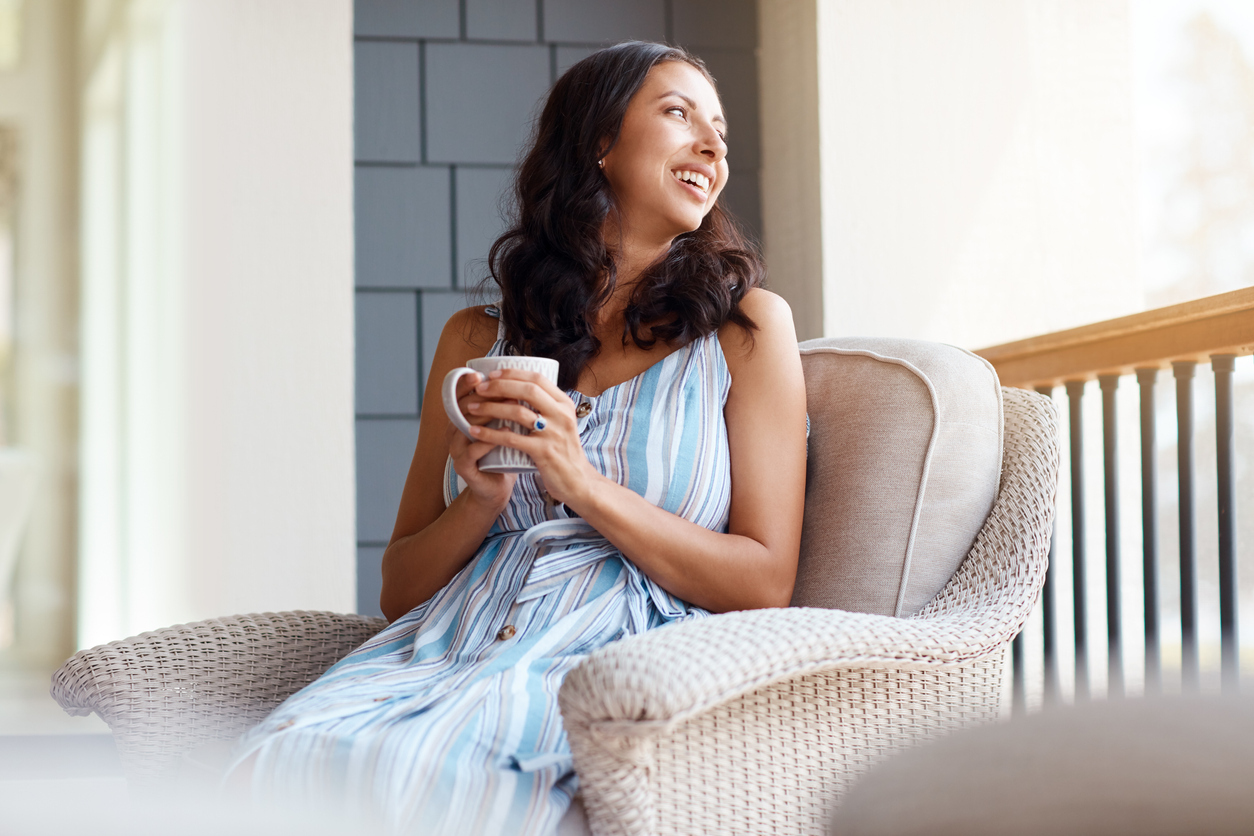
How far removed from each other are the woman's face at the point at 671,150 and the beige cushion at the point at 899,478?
34 cm

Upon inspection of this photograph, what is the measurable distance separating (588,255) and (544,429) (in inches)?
18.6

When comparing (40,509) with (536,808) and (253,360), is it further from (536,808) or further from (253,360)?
(536,808)

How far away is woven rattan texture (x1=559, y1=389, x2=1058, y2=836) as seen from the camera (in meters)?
0.84

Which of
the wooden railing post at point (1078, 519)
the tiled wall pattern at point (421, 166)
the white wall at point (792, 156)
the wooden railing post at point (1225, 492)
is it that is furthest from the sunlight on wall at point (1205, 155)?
the tiled wall pattern at point (421, 166)

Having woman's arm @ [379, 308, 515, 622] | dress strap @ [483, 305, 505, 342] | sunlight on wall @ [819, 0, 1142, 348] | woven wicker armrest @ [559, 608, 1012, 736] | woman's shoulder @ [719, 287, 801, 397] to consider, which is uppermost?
sunlight on wall @ [819, 0, 1142, 348]

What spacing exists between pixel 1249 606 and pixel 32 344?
10.3ft

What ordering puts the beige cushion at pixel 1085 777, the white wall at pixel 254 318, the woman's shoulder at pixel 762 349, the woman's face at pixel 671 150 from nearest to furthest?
the beige cushion at pixel 1085 777 < the woman's shoulder at pixel 762 349 < the woman's face at pixel 671 150 < the white wall at pixel 254 318

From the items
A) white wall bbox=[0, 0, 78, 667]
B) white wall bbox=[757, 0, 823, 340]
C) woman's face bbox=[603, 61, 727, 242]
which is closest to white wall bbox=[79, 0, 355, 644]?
white wall bbox=[0, 0, 78, 667]

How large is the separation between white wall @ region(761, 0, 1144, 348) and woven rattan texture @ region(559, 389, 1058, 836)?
1584 millimetres

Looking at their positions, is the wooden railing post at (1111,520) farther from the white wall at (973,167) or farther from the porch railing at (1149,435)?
the white wall at (973,167)

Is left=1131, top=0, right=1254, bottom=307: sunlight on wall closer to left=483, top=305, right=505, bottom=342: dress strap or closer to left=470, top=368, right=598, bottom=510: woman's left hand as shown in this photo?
left=483, top=305, right=505, bottom=342: dress strap

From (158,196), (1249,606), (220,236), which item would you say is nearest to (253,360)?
(220,236)

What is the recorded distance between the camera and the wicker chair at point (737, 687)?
86 cm

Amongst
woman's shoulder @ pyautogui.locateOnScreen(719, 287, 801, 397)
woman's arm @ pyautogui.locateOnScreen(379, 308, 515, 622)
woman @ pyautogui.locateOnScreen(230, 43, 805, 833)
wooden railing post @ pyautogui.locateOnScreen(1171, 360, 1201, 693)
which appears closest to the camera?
woman @ pyautogui.locateOnScreen(230, 43, 805, 833)
